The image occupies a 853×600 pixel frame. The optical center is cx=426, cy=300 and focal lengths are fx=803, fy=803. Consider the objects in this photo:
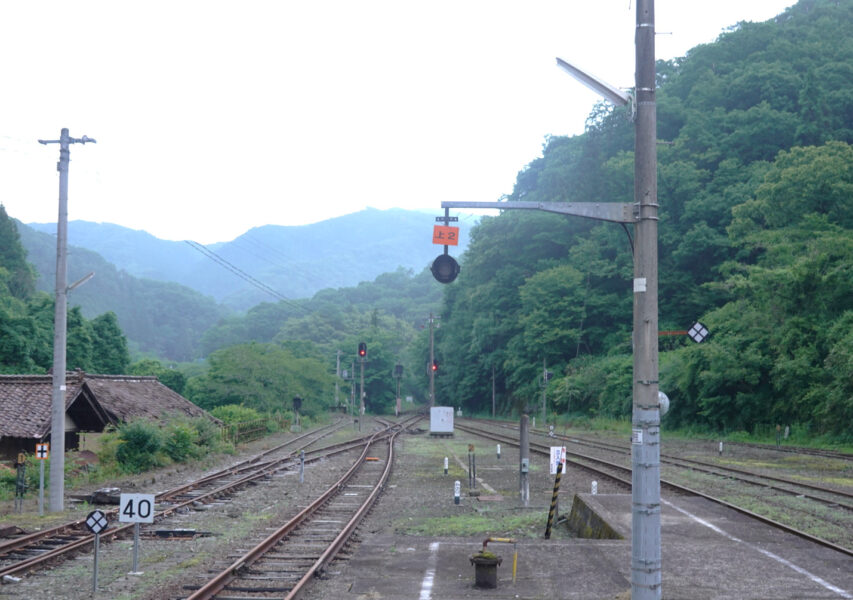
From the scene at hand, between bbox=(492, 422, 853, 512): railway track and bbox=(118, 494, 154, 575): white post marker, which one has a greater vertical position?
bbox=(118, 494, 154, 575): white post marker

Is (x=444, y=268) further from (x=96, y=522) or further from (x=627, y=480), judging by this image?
(x=627, y=480)

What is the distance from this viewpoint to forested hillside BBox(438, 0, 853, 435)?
39312mm

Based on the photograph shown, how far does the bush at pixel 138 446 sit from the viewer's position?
27.0 meters

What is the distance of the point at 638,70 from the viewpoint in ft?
26.8

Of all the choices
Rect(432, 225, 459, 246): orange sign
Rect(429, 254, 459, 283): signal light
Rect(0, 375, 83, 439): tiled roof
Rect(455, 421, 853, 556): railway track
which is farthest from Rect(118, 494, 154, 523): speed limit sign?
Rect(0, 375, 83, 439): tiled roof

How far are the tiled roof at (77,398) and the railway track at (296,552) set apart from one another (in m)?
10.7

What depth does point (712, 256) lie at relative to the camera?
204ft

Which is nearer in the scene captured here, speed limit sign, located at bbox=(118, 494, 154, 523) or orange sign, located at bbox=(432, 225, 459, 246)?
orange sign, located at bbox=(432, 225, 459, 246)

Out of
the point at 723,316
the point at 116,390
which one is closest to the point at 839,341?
the point at 723,316

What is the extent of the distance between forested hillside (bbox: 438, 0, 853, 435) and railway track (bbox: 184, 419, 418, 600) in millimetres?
16525

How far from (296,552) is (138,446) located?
16259 mm

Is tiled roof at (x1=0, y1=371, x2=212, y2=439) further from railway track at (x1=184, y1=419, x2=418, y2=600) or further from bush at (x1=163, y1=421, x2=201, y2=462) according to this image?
railway track at (x1=184, y1=419, x2=418, y2=600)

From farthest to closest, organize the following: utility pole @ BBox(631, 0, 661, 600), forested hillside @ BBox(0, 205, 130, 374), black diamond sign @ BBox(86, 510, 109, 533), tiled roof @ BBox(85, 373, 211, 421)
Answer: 1. forested hillside @ BBox(0, 205, 130, 374)
2. tiled roof @ BBox(85, 373, 211, 421)
3. black diamond sign @ BBox(86, 510, 109, 533)
4. utility pole @ BBox(631, 0, 661, 600)

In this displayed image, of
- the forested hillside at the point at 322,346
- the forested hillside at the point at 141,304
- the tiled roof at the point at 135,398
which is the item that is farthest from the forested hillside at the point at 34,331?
the forested hillside at the point at 141,304
